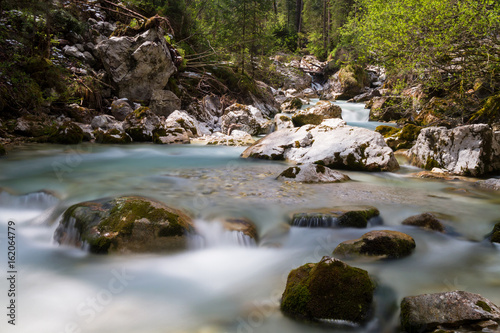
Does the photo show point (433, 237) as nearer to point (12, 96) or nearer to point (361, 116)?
point (12, 96)

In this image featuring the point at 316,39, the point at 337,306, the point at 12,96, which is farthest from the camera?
the point at 316,39

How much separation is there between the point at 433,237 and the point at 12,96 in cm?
1218

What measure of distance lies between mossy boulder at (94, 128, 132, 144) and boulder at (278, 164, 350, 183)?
7.02m

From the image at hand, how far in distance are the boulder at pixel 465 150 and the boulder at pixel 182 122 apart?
28.6ft

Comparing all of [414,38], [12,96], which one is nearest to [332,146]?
[414,38]

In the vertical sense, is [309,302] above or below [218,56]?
below

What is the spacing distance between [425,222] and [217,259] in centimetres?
286

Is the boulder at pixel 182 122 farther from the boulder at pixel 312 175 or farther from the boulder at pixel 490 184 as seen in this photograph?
the boulder at pixel 490 184

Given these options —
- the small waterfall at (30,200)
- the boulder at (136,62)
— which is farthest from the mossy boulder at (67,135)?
the small waterfall at (30,200)

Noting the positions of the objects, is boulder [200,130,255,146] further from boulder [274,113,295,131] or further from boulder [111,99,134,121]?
boulder [111,99,134,121]

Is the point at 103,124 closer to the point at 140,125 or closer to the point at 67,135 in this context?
the point at 140,125

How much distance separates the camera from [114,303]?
2803 millimetres

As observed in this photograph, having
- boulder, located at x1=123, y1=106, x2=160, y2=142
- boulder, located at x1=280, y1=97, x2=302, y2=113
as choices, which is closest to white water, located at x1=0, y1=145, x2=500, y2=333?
boulder, located at x1=123, y1=106, x2=160, y2=142

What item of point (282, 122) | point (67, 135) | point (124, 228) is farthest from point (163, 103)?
point (124, 228)
